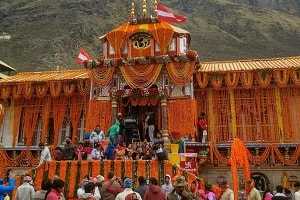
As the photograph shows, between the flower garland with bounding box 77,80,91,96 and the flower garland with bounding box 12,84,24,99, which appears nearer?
the flower garland with bounding box 77,80,91,96

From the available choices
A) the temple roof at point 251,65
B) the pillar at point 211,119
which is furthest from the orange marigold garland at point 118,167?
the temple roof at point 251,65

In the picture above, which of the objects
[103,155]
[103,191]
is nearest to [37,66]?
[103,155]

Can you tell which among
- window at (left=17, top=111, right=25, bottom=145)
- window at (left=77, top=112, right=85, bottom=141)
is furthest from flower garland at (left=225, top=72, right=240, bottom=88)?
window at (left=17, top=111, right=25, bottom=145)

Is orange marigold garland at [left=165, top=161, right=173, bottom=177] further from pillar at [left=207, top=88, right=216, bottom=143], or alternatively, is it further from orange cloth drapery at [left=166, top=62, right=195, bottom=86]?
orange cloth drapery at [left=166, top=62, right=195, bottom=86]

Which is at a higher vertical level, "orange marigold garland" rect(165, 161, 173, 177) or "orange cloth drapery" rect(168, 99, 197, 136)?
"orange cloth drapery" rect(168, 99, 197, 136)

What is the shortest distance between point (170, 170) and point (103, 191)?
621cm

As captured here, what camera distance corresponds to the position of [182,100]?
21.2 m

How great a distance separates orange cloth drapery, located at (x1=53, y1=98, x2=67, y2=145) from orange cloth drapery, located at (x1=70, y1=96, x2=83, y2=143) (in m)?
0.50

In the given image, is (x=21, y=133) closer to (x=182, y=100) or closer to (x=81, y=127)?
(x=81, y=127)

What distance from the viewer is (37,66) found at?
5291cm

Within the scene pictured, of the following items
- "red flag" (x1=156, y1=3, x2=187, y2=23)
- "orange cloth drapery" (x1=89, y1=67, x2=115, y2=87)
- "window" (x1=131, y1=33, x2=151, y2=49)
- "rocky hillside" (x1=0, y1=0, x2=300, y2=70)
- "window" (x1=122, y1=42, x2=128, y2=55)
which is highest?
"rocky hillside" (x1=0, y1=0, x2=300, y2=70)

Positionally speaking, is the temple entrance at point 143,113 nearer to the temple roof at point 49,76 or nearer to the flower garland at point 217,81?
the temple roof at point 49,76

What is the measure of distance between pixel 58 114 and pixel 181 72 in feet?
25.3

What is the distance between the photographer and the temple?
20.6 metres
